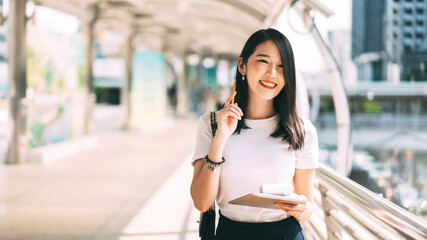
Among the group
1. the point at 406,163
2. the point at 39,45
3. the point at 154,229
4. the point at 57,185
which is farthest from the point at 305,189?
the point at 406,163

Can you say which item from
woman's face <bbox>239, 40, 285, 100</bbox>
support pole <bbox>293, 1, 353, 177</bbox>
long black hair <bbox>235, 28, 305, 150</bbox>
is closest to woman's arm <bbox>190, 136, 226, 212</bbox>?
long black hair <bbox>235, 28, 305, 150</bbox>

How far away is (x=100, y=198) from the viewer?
520 cm

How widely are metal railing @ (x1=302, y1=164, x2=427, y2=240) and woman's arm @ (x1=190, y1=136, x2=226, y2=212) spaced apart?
2.00 feet

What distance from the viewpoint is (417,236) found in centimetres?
126

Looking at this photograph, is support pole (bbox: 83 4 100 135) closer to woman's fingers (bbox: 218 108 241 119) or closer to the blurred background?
the blurred background

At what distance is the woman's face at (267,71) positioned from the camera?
5.09ft

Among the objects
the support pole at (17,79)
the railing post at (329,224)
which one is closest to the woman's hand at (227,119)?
the railing post at (329,224)

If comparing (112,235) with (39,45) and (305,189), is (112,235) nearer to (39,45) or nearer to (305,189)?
(305,189)

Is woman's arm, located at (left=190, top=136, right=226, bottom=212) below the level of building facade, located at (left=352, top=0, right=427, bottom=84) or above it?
below

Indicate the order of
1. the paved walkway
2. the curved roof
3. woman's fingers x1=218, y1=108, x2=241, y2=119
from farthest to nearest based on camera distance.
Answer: the curved roof → the paved walkway → woman's fingers x1=218, y1=108, x2=241, y2=119

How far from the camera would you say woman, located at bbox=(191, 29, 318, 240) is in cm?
153

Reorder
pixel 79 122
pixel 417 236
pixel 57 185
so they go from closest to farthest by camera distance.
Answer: pixel 417 236
pixel 57 185
pixel 79 122

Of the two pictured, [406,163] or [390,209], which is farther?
[406,163]

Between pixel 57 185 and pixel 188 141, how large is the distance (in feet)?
18.6
